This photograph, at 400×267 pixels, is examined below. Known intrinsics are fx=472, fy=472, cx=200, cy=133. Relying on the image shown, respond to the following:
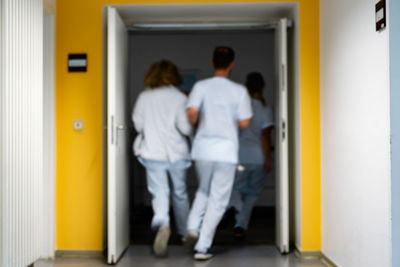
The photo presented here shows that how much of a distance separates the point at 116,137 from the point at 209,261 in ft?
3.94

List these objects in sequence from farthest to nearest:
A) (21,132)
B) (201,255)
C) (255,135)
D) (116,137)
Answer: (255,135), (201,255), (116,137), (21,132)

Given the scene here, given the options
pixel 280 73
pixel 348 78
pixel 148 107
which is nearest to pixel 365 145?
pixel 348 78

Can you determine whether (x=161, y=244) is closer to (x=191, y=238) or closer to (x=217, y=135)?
(x=191, y=238)

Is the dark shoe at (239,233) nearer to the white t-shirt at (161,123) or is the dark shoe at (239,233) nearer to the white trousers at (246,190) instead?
the white trousers at (246,190)

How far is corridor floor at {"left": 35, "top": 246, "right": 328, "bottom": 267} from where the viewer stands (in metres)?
3.54

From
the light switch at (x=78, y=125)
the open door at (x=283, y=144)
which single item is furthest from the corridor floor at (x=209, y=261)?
the light switch at (x=78, y=125)

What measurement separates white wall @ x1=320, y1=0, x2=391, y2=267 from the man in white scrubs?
0.74 m

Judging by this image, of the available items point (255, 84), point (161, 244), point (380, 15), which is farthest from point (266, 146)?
point (380, 15)

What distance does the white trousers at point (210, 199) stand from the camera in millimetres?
3805

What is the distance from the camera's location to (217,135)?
12.9 ft

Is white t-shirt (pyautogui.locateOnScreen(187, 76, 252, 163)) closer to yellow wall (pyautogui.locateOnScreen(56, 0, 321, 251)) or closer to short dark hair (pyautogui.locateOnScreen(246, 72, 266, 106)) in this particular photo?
yellow wall (pyautogui.locateOnScreen(56, 0, 321, 251))

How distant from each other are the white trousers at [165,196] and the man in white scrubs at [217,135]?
0.83ft

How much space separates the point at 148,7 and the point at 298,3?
1.18 meters

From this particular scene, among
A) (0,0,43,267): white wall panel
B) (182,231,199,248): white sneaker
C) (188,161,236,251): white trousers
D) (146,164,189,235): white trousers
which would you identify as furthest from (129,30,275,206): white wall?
(0,0,43,267): white wall panel
